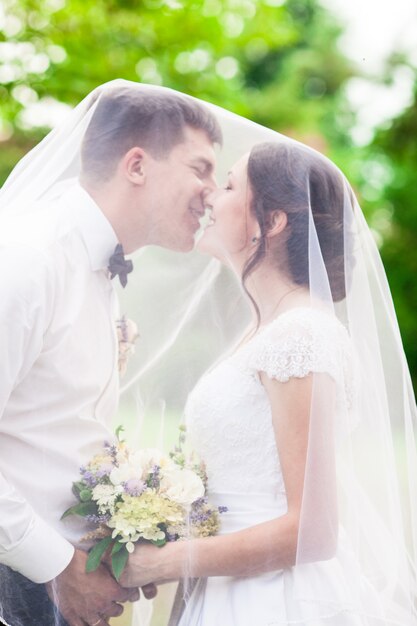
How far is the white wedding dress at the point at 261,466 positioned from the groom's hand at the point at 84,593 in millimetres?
206

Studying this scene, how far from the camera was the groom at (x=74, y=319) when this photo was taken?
2582 millimetres

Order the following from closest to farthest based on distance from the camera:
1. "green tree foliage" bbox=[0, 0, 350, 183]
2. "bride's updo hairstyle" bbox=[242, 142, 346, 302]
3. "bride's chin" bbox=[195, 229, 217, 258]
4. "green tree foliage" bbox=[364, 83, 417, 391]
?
"bride's updo hairstyle" bbox=[242, 142, 346, 302] → "bride's chin" bbox=[195, 229, 217, 258] → "green tree foliage" bbox=[0, 0, 350, 183] → "green tree foliage" bbox=[364, 83, 417, 391]

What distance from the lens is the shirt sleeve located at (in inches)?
100

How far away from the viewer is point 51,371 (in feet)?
8.71

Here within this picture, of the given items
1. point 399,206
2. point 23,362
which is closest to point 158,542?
point 23,362

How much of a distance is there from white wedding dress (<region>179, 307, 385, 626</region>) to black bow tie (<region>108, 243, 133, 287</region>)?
1.32 ft

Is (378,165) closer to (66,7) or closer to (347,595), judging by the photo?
(66,7)

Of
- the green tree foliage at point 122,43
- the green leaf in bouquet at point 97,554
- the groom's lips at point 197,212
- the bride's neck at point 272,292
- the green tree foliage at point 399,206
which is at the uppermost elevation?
the groom's lips at point 197,212

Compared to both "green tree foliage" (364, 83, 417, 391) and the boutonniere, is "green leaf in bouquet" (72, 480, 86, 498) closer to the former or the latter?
the boutonniere

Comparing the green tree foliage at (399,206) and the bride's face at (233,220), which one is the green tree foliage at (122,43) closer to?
the bride's face at (233,220)

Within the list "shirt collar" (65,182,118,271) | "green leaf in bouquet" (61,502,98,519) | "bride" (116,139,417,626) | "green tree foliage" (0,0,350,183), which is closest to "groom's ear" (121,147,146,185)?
"shirt collar" (65,182,118,271)

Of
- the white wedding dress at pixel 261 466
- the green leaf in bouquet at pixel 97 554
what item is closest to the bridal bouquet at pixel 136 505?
the green leaf in bouquet at pixel 97 554

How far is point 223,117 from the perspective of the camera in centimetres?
284

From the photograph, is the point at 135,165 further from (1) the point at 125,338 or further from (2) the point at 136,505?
(2) the point at 136,505
